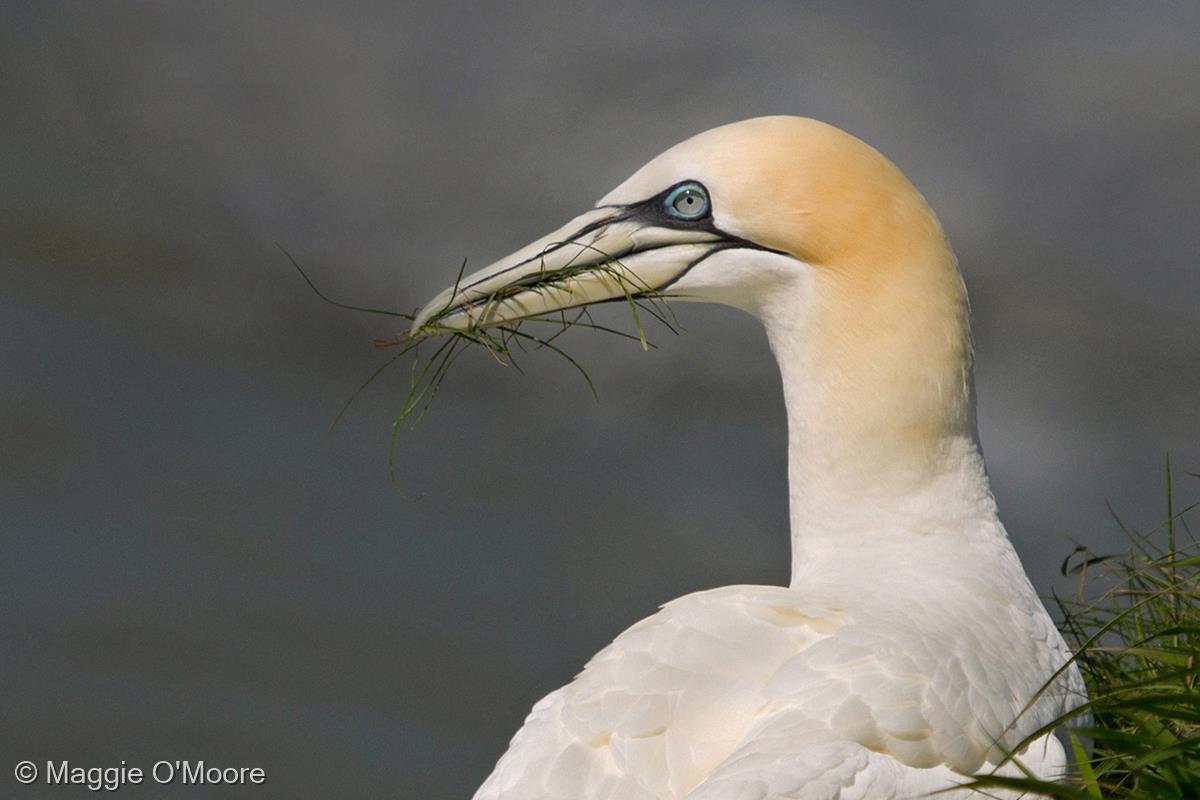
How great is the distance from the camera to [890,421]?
4691mm

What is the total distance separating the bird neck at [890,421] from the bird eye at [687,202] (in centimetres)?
41

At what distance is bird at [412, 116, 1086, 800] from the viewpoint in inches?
146

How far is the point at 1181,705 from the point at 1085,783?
0.42m

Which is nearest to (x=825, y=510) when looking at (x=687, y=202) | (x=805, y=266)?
(x=805, y=266)

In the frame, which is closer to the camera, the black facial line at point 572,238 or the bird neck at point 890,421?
the bird neck at point 890,421

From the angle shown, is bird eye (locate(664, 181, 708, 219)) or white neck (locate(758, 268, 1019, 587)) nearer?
white neck (locate(758, 268, 1019, 587))

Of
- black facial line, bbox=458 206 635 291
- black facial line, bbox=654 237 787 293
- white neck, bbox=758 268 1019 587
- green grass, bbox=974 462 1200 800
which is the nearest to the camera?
green grass, bbox=974 462 1200 800

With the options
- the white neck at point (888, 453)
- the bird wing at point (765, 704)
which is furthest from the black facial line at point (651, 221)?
the bird wing at point (765, 704)

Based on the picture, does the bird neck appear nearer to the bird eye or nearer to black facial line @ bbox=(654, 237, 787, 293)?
black facial line @ bbox=(654, 237, 787, 293)

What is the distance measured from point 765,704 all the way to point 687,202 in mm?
1738

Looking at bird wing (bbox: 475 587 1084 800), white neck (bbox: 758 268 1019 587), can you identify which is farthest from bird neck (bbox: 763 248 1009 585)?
bird wing (bbox: 475 587 1084 800)

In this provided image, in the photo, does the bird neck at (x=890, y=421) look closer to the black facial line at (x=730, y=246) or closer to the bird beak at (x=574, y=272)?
the black facial line at (x=730, y=246)

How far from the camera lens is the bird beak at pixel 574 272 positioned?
4.91 meters

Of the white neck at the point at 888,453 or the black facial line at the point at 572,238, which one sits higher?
the black facial line at the point at 572,238
